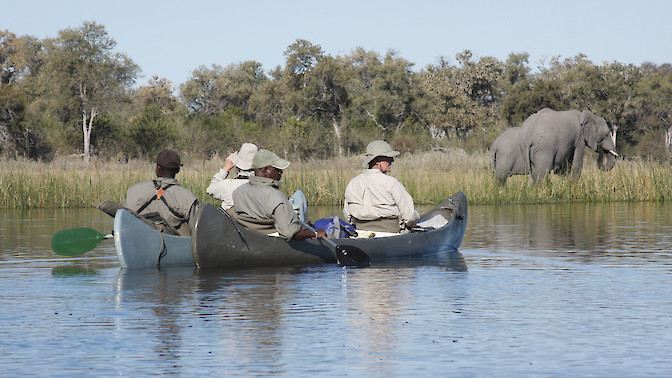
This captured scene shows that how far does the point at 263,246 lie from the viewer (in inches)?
482

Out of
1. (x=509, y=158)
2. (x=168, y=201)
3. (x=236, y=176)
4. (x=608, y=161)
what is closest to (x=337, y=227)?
(x=236, y=176)

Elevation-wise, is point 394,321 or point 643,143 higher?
point 643,143

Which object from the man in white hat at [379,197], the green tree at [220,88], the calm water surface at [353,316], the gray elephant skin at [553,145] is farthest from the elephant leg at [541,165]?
the green tree at [220,88]

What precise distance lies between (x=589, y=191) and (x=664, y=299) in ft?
58.8

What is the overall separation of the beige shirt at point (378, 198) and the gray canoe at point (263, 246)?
36 centimetres

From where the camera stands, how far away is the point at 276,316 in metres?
8.82

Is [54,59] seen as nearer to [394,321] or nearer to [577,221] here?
[577,221]

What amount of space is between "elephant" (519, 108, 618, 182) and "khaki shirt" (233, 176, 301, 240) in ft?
59.5

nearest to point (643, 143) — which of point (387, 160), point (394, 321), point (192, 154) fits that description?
point (192, 154)

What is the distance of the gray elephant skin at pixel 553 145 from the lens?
29703 mm

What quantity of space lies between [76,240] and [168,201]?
1602 millimetres

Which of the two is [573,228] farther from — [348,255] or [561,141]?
[561,141]

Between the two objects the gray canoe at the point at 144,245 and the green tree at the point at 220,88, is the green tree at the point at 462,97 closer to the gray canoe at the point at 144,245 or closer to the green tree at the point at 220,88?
the green tree at the point at 220,88

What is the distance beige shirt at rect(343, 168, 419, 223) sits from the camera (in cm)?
1298
